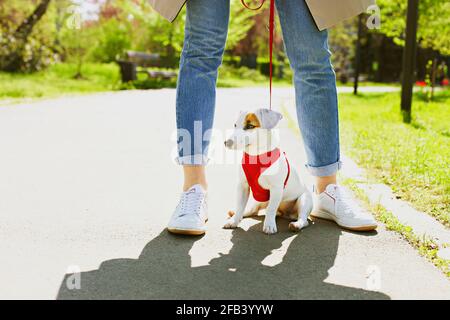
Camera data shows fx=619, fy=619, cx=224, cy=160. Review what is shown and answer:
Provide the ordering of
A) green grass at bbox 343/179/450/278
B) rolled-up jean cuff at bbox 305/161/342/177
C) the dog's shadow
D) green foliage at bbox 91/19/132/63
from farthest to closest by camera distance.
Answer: green foliage at bbox 91/19/132/63
rolled-up jean cuff at bbox 305/161/342/177
green grass at bbox 343/179/450/278
the dog's shadow

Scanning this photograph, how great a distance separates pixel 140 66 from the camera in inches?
798

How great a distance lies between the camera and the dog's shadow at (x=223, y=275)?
2.21 meters

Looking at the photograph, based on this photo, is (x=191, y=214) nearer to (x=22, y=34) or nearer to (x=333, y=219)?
(x=333, y=219)

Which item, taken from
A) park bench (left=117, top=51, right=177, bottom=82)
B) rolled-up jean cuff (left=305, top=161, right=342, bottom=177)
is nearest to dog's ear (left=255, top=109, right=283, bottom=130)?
rolled-up jean cuff (left=305, top=161, right=342, bottom=177)

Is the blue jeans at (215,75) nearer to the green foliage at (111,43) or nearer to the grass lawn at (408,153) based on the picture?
the grass lawn at (408,153)

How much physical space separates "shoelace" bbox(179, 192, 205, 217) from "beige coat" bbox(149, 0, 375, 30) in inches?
34.7

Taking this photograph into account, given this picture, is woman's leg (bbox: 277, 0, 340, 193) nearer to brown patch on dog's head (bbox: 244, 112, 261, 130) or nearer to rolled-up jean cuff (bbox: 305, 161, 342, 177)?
rolled-up jean cuff (bbox: 305, 161, 342, 177)

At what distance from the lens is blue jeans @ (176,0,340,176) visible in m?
3.03

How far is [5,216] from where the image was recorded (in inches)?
127

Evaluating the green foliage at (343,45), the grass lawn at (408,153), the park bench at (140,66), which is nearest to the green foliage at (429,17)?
the grass lawn at (408,153)

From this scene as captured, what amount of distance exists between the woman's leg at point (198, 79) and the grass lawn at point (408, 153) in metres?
1.32
